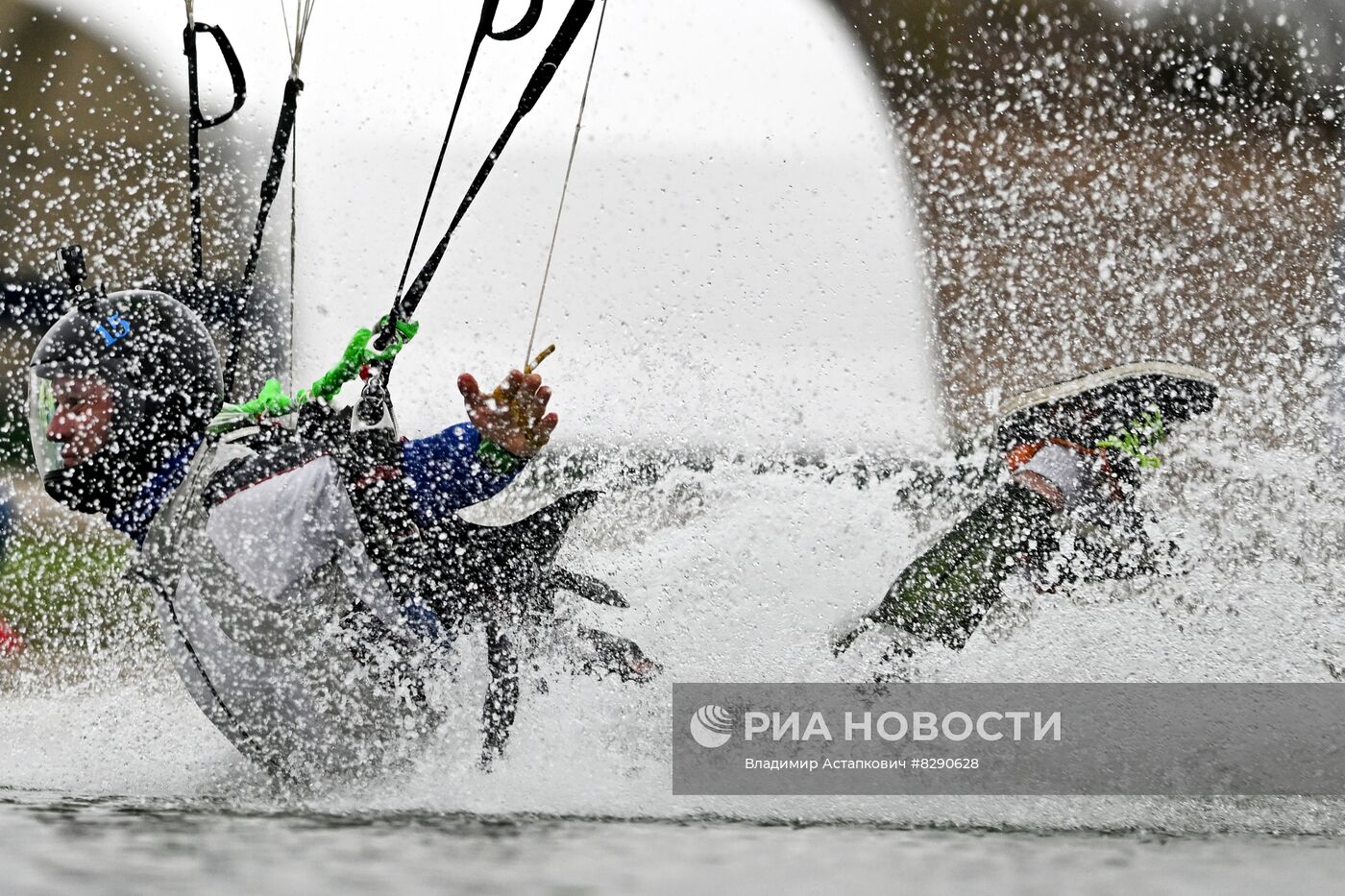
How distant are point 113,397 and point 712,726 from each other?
1.31m

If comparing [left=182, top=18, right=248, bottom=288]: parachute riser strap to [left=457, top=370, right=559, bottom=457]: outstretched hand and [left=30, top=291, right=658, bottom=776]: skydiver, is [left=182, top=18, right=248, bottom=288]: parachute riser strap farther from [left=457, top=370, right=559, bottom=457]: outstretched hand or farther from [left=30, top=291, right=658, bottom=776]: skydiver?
[left=457, top=370, right=559, bottom=457]: outstretched hand

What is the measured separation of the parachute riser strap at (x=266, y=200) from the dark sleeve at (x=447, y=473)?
1.79ft

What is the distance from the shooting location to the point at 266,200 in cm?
270

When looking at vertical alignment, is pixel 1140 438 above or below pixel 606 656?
above

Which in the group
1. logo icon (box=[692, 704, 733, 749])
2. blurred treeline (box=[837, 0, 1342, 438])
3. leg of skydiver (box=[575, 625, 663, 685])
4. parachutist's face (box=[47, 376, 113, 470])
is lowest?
logo icon (box=[692, 704, 733, 749])

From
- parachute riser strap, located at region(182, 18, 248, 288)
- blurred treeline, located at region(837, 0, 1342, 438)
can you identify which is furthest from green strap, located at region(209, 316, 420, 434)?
blurred treeline, located at region(837, 0, 1342, 438)

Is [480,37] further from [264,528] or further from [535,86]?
[264,528]

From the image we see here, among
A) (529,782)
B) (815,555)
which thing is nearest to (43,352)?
(529,782)

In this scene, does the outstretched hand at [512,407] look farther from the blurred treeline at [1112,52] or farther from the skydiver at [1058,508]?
the blurred treeline at [1112,52]

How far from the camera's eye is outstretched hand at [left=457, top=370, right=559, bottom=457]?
237cm

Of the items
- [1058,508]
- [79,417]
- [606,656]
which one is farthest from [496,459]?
[1058,508]

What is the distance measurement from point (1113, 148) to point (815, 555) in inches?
124

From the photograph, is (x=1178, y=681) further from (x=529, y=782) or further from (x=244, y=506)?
(x=244, y=506)

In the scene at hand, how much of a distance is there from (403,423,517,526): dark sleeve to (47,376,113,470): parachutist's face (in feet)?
1.85
